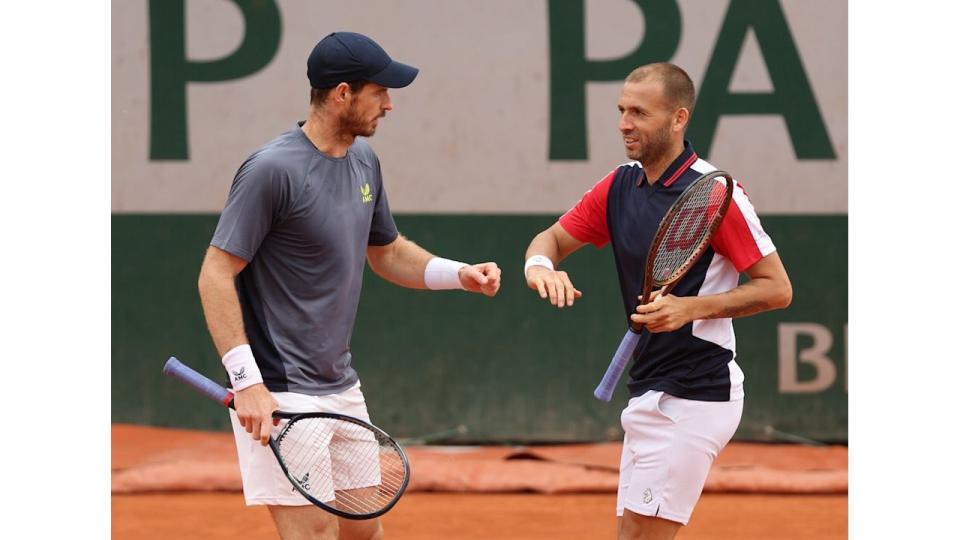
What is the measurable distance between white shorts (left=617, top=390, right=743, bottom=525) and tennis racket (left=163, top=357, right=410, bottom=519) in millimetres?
746

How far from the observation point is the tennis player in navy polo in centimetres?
409

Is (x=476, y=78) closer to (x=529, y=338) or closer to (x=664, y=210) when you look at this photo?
(x=529, y=338)

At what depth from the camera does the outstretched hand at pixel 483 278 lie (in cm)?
422

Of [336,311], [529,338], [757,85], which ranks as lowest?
[529,338]

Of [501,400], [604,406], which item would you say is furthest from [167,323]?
[604,406]

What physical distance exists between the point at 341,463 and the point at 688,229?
1.31m

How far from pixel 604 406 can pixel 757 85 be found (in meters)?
2.09

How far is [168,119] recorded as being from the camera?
786cm

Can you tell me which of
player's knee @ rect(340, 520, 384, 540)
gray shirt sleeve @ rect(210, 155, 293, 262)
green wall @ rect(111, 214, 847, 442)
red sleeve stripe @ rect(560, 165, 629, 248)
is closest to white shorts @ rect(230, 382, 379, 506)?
player's knee @ rect(340, 520, 384, 540)

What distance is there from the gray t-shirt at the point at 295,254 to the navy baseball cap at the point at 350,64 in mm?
209

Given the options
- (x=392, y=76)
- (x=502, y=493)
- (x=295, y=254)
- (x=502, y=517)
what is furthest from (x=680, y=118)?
(x=502, y=493)

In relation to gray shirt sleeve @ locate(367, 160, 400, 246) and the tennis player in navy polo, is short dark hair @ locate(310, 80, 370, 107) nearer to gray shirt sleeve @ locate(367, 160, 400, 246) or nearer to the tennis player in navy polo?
gray shirt sleeve @ locate(367, 160, 400, 246)

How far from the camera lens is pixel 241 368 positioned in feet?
12.5

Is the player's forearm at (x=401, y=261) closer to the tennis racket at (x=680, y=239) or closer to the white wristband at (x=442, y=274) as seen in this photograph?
the white wristband at (x=442, y=274)
